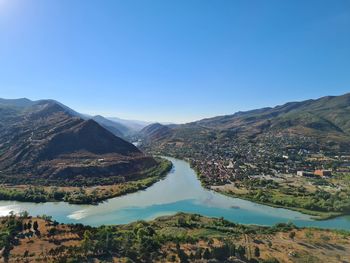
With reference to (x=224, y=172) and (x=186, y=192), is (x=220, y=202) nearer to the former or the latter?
(x=186, y=192)

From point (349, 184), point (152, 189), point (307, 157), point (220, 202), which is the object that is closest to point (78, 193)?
point (152, 189)

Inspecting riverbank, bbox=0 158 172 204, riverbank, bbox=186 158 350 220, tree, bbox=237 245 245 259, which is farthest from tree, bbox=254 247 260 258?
riverbank, bbox=0 158 172 204

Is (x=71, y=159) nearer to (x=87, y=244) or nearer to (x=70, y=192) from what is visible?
(x=70, y=192)

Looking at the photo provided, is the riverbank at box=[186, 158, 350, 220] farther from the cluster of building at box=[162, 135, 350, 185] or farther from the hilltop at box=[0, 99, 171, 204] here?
the hilltop at box=[0, 99, 171, 204]

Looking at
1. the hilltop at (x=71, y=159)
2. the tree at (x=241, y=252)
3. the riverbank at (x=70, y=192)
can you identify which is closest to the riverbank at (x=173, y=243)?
the tree at (x=241, y=252)

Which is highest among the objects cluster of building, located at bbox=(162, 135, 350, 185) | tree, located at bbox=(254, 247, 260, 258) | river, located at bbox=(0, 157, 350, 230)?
cluster of building, located at bbox=(162, 135, 350, 185)

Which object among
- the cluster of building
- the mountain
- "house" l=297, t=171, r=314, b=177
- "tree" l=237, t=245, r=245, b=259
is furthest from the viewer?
the cluster of building
